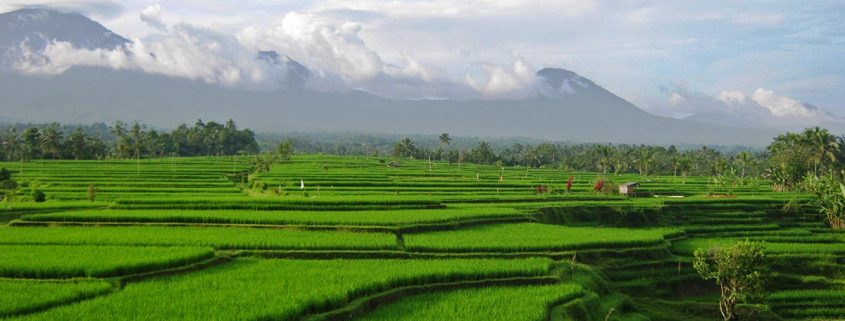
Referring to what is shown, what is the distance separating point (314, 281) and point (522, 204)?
66.4 ft

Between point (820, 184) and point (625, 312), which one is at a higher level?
point (820, 184)

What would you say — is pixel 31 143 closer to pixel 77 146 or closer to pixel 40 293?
pixel 77 146

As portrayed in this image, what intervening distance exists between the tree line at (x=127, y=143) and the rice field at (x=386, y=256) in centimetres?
3002

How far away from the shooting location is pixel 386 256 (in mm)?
20062

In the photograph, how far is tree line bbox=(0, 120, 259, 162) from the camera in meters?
65.3

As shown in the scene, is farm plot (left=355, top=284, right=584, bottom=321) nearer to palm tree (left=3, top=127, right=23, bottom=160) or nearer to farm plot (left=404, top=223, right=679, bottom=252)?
farm plot (left=404, top=223, right=679, bottom=252)

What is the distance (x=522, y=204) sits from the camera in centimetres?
3450

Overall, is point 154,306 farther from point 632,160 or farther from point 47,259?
point 632,160

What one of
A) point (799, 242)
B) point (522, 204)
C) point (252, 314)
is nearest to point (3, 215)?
point (252, 314)

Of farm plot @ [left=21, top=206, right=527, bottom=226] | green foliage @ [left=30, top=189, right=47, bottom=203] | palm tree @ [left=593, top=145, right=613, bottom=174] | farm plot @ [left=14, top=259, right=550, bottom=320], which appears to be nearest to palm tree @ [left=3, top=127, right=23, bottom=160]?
green foliage @ [left=30, top=189, right=47, bottom=203]

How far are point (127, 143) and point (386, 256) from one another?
60.0 meters

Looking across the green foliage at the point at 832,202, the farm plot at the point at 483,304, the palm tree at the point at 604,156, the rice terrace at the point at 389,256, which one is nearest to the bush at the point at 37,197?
the rice terrace at the point at 389,256

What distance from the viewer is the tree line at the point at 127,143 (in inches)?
2571

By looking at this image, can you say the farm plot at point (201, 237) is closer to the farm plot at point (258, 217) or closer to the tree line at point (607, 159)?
the farm plot at point (258, 217)
